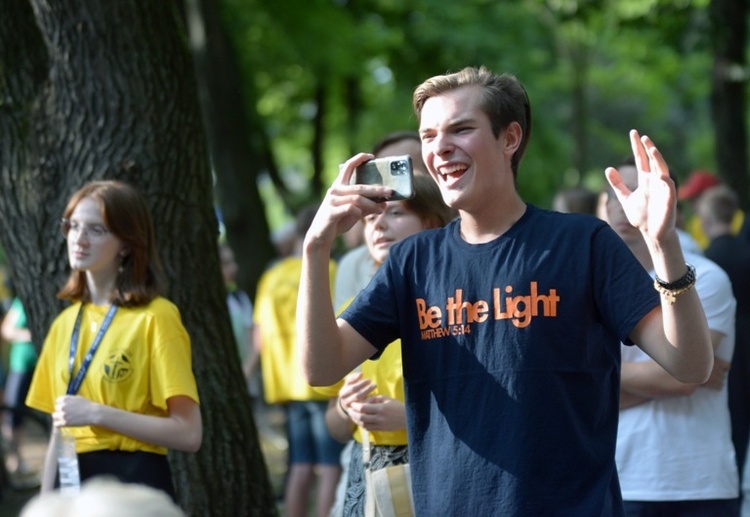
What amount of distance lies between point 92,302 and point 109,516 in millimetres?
2990

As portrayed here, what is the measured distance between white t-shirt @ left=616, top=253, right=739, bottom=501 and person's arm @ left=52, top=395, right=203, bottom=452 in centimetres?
159

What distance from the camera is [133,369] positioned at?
466 centimetres

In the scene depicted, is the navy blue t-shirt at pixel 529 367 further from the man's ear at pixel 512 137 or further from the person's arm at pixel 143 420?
the person's arm at pixel 143 420

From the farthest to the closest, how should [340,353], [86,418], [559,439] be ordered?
[86,418]
[340,353]
[559,439]

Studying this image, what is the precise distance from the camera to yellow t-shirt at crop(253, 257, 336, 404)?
893cm

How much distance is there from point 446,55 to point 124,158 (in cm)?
1573

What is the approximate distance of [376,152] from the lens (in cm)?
568

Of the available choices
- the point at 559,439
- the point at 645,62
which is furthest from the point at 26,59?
the point at 645,62

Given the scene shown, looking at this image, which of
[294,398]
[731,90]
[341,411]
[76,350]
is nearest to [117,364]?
[76,350]

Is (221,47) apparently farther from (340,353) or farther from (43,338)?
(340,353)

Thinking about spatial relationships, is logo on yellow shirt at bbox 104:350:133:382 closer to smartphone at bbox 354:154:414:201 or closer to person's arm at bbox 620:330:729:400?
smartphone at bbox 354:154:414:201

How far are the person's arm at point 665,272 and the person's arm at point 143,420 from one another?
2005 mm

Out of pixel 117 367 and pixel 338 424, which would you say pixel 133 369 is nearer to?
pixel 117 367

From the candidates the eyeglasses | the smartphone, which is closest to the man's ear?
the smartphone
